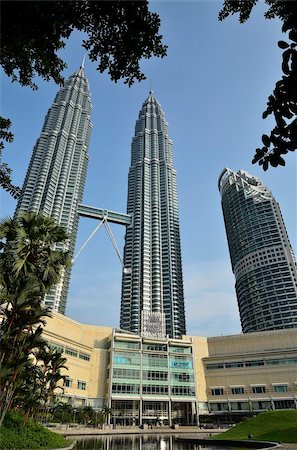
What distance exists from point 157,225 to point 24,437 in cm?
13392

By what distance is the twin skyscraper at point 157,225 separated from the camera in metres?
127

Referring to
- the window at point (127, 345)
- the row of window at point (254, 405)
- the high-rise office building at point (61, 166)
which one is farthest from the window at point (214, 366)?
the high-rise office building at point (61, 166)

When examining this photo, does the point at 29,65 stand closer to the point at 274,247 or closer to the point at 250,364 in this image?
the point at 250,364

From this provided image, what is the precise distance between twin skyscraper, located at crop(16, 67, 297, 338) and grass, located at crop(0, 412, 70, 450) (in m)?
93.5

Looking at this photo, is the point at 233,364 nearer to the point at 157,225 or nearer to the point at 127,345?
the point at 127,345

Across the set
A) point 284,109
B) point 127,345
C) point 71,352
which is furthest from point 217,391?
point 284,109

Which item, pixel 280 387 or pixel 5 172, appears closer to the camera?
pixel 5 172

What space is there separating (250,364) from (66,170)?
106 metres

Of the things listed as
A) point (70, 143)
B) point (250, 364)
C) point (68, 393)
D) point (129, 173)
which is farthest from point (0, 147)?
point (129, 173)

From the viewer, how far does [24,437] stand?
16.8 meters

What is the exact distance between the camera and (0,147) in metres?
8.72

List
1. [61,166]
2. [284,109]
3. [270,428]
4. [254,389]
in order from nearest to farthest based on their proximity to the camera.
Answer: [284,109] < [270,428] < [254,389] < [61,166]

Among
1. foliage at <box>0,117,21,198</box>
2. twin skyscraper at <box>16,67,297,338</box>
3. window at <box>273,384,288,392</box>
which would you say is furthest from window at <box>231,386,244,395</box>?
foliage at <box>0,117,21,198</box>

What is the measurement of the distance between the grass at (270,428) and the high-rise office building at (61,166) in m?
93.2
